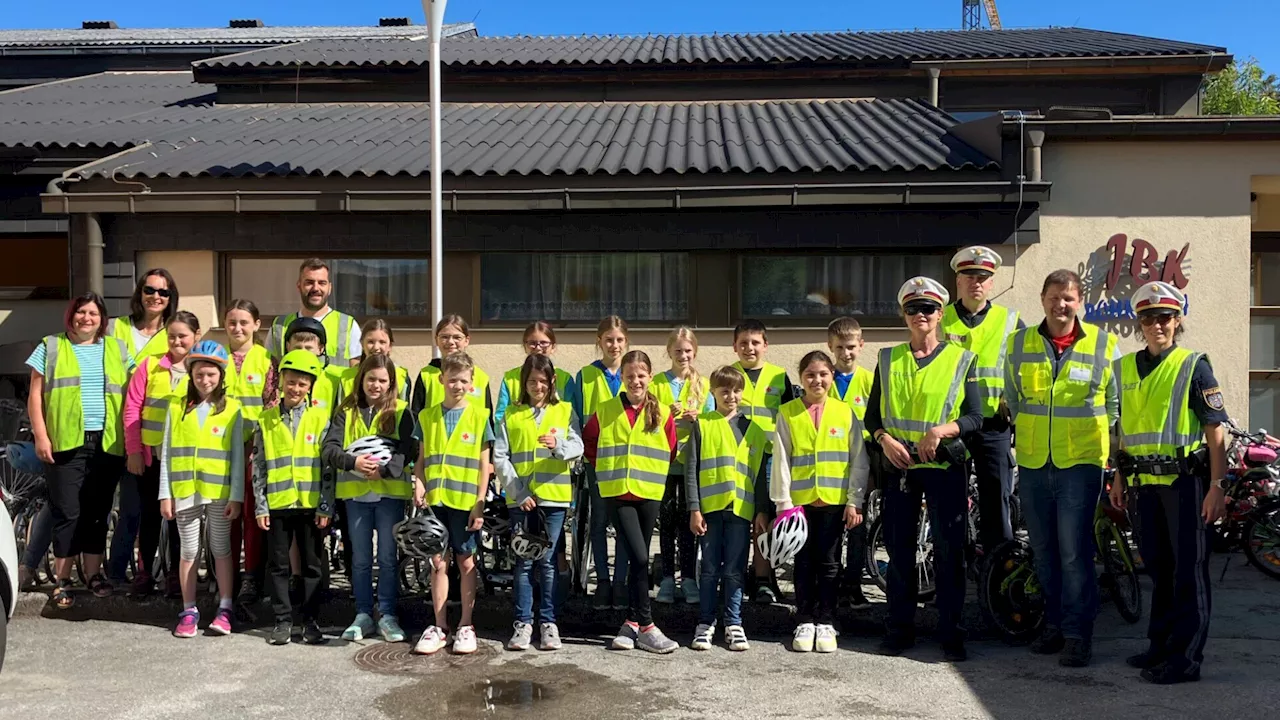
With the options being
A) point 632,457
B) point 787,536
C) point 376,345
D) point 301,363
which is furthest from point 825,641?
point 301,363

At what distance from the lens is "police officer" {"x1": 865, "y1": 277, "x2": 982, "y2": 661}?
230 inches

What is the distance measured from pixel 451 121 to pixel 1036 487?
8641 millimetres

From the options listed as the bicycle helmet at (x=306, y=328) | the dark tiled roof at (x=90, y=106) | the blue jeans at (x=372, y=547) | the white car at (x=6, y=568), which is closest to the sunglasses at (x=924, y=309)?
the blue jeans at (x=372, y=547)

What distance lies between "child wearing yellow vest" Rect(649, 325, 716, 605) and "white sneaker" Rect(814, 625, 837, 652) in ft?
3.06

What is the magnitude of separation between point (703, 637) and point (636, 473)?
3.19 feet

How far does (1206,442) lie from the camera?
5438mm

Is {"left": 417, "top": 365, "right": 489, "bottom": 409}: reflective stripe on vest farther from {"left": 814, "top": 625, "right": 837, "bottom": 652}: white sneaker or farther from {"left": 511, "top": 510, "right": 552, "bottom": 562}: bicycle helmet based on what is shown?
{"left": 814, "top": 625, "right": 837, "bottom": 652}: white sneaker

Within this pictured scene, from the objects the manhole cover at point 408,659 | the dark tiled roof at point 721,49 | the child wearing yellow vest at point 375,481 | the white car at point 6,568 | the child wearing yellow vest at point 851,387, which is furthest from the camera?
the dark tiled roof at point 721,49

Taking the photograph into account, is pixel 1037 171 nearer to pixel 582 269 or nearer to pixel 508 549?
pixel 582 269

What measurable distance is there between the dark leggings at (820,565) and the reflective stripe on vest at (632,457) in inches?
33.6

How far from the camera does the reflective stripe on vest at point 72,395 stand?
6.84 meters

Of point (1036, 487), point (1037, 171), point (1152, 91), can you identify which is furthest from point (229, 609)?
point (1152, 91)

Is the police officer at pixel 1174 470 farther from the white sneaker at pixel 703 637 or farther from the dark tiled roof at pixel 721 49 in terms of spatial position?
the dark tiled roof at pixel 721 49

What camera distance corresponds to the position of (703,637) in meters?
6.04
